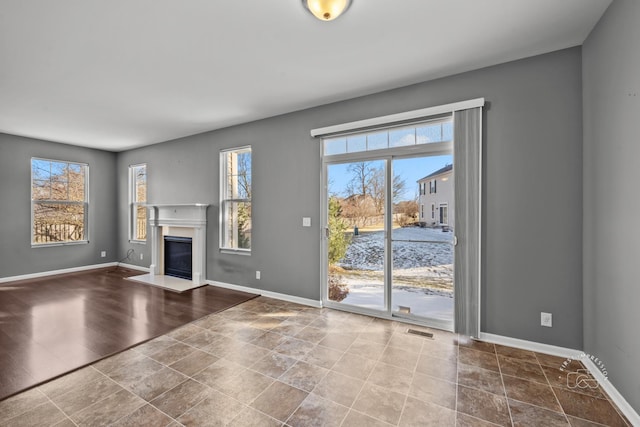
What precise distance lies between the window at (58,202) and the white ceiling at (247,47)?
214 centimetres

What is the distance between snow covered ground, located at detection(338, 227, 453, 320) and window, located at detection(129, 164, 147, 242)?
15.8 feet

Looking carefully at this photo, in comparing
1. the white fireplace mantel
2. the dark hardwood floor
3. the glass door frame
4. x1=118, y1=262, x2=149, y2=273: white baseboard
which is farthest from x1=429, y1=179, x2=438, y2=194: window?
x1=118, y1=262, x2=149, y2=273: white baseboard

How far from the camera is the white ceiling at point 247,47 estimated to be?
1.99 meters

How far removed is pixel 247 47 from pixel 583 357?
3873mm

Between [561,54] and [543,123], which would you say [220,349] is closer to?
[543,123]

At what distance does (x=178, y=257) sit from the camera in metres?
5.21

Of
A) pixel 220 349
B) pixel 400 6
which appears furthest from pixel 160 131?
pixel 400 6

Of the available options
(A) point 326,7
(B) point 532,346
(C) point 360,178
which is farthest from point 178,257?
(B) point 532,346

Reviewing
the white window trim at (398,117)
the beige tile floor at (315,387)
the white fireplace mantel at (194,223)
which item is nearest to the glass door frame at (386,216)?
the white window trim at (398,117)

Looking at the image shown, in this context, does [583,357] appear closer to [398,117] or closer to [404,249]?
[404,249]

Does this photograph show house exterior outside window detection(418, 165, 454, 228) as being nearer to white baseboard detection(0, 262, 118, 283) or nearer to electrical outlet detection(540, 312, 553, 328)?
electrical outlet detection(540, 312, 553, 328)

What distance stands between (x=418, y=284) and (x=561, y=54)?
8.25 feet

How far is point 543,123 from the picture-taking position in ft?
8.22

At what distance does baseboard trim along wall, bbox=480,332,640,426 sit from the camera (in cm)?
175
